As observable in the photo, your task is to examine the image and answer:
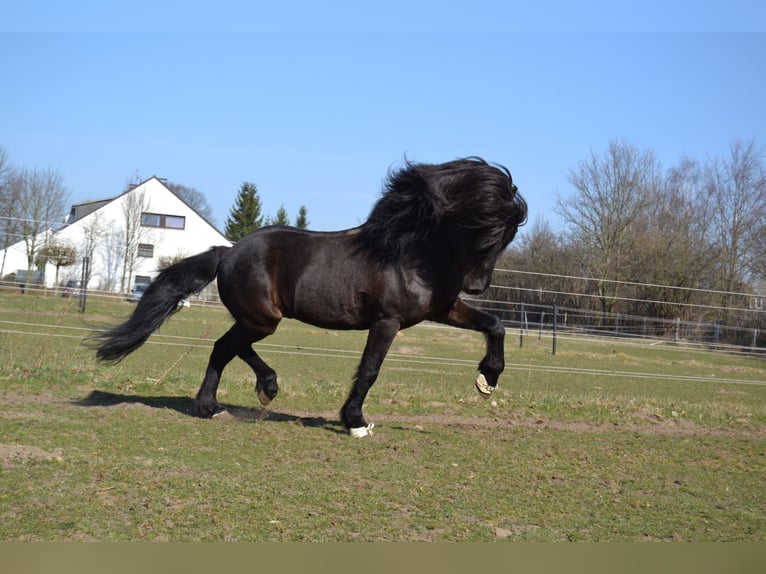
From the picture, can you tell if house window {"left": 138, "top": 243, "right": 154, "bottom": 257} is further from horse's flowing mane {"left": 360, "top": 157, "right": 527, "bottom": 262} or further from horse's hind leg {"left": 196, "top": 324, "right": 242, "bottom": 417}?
horse's flowing mane {"left": 360, "top": 157, "right": 527, "bottom": 262}

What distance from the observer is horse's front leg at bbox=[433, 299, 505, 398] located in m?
7.33

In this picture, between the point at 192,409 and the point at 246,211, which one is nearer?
the point at 192,409

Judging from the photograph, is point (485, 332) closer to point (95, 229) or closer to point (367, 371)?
point (367, 371)

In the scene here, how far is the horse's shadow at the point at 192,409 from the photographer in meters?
7.87

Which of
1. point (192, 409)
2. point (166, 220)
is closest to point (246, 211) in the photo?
point (166, 220)

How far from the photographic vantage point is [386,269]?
23.2 feet

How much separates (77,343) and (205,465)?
12707mm

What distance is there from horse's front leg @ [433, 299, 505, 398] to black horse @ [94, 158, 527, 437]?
0.01 meters

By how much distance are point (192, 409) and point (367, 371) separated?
229 cm

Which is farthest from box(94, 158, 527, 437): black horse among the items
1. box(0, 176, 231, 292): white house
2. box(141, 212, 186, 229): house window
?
box(141, 212, 186, 229): house window

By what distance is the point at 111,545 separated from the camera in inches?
134

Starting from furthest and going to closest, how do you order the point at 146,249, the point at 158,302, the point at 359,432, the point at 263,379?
the point at 146,249 → the point at 158,302 → the point at 263,379 → the point at 359,432

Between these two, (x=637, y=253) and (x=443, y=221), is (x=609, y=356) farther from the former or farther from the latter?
(x=443, y=221)

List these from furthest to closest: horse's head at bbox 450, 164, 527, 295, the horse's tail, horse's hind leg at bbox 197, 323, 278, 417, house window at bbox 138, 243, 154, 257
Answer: house window at bbox 138, 243, 154, 257 < the horse's tail < horse's hind leg at bbox 197, 323, 278, 417 < horse's head at bbox 450, 164, 527, 295
